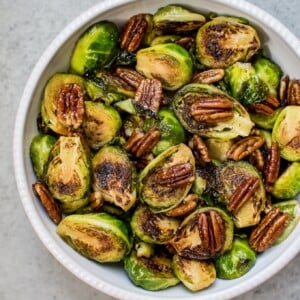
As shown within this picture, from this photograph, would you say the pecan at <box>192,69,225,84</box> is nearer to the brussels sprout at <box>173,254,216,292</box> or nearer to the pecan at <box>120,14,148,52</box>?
the pecan at <box>120,14,148,52</box>

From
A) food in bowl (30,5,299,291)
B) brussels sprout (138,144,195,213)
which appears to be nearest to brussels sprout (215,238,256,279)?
food in bowl (30,5,299,291)

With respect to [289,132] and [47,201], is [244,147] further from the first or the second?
[47,201]

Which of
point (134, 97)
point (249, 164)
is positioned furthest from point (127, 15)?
point (249, 164)

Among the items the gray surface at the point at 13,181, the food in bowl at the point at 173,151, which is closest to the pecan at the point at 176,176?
the food in bowl at the point at 173,151

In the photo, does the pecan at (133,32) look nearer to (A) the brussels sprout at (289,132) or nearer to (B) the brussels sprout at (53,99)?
(B) the brussels sprout at (53,99)

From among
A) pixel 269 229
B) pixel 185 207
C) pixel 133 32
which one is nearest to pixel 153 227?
pixel 185 207

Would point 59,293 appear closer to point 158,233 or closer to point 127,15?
point 158,233

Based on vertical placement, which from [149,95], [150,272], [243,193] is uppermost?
[149,95]
